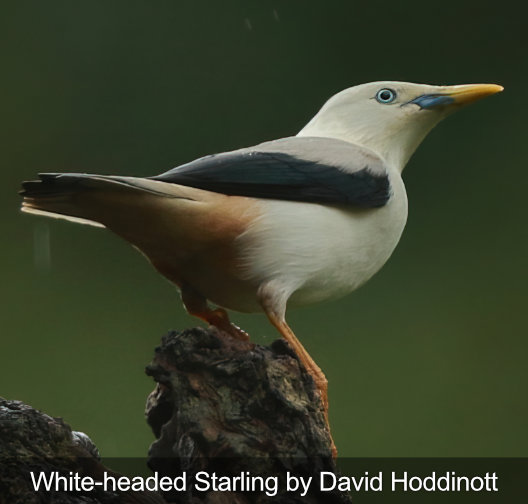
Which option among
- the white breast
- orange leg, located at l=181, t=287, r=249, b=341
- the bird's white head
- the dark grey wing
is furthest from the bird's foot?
the bird's white head

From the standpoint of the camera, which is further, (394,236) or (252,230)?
(394,236)

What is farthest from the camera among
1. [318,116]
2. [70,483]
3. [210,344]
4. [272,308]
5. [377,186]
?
[318,116]

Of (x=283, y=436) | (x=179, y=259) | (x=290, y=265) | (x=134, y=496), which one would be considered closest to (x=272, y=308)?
(x=290, y=265)

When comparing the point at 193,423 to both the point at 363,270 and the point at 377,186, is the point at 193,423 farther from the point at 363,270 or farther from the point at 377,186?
the point at 377,186

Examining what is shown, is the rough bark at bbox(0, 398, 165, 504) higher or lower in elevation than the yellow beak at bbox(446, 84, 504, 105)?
lower

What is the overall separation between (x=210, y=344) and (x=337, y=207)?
0.41 m

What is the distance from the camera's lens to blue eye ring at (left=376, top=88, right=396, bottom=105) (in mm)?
1851

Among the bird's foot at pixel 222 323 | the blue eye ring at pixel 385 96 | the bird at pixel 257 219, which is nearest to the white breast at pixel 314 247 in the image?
the bird at pixel 257 219

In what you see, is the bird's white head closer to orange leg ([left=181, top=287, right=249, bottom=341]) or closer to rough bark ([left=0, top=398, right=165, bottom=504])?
orange leg ([left=181, top=287, right=249, bottom=341])

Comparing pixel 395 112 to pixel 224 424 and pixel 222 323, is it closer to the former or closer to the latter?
pixel 222 323

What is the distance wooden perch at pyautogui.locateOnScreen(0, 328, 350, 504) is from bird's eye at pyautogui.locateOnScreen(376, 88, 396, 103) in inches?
26.9

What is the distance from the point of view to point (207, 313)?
1.69 metres

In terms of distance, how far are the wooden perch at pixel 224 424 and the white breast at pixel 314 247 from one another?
220 mm

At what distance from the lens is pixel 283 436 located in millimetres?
1328
